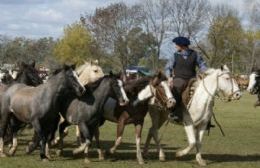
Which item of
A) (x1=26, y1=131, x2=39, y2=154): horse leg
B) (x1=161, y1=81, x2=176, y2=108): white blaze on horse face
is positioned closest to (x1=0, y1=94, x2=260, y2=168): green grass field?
(x1=26, y1=131, x2=39, y2=154): horse leg

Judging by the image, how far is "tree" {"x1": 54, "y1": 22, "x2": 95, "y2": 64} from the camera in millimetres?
81625

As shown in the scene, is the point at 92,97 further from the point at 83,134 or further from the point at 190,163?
the point at 190,163

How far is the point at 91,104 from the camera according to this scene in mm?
13414

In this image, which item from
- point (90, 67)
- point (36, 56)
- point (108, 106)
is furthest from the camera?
point (36, 56)

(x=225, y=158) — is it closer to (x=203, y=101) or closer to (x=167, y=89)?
(x=203, y=101)

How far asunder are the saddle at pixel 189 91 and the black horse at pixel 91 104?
1507 millimetres

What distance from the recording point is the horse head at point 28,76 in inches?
634

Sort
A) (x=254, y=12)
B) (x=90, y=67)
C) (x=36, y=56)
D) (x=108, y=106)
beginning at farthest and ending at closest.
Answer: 1. (x=36, y=56)
2. (x=254, y=12)
3. (x=90, y=67)
4. (x=108, y=106)

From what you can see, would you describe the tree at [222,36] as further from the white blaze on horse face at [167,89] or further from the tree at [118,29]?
the white blaze on horse face at [167,89]

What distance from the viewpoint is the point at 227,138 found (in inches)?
800

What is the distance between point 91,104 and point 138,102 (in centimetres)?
115

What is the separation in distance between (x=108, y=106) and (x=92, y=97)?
0.88m

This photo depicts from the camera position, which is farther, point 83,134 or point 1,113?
point 1,113

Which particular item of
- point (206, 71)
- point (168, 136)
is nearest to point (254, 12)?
point (168, 136)
